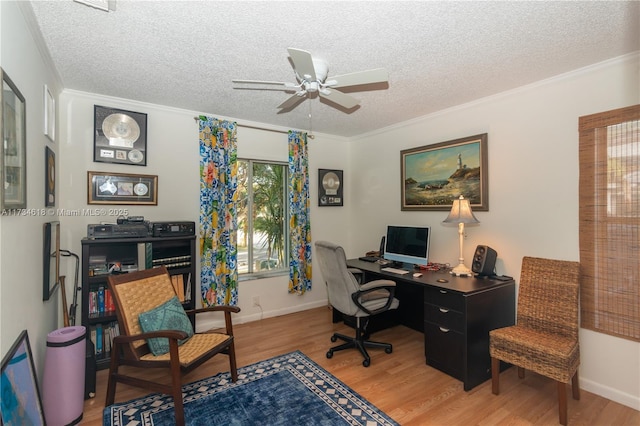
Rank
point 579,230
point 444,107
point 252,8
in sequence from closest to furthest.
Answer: point 252,8 → point 579,230 → point 444,107

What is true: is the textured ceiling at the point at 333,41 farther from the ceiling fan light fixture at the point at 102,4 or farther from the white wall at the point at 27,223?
the white wall at the point at 27,223

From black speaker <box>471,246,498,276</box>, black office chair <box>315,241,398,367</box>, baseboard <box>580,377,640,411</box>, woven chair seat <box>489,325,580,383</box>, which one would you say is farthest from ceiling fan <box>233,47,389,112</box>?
baseboard <box>580,377,640,411</box>

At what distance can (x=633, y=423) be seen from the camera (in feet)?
6.63

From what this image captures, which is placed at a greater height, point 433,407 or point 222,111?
point 222,111

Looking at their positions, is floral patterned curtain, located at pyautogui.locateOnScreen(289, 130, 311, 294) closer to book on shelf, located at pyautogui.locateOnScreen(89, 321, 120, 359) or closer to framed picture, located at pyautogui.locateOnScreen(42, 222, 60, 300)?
book on shelf, located at pyautogui.locateOnScreen(89, 321, 120, 359)

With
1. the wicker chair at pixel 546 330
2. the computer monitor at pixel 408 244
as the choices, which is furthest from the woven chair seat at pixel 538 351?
the computer monitor at pixel 408 244

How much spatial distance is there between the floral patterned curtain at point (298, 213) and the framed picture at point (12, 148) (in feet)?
9.10

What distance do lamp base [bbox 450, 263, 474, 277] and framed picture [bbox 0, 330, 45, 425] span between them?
3221 mm

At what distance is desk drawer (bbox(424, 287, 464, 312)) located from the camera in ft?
8.20

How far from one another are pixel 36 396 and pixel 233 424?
3.74 ft

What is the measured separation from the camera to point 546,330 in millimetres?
2395

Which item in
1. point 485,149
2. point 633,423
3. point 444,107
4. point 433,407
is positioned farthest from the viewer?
point 444,107

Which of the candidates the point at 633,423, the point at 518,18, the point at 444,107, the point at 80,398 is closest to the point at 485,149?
the point at 444,107

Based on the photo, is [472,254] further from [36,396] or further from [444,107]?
[36,396]
